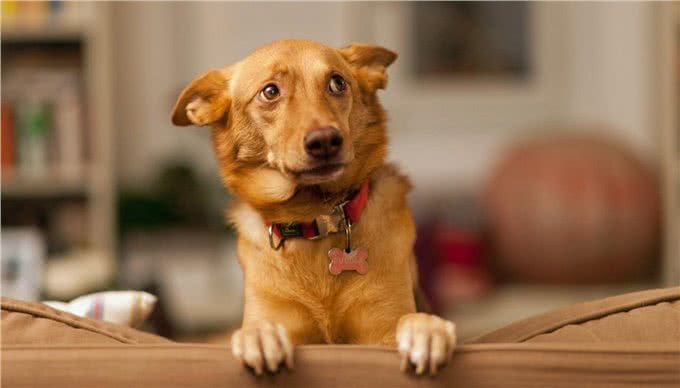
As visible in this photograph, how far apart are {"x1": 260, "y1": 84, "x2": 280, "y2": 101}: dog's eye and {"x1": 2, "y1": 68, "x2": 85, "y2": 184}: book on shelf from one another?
7.73ft

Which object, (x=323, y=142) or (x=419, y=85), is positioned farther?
(x=419, y=85)

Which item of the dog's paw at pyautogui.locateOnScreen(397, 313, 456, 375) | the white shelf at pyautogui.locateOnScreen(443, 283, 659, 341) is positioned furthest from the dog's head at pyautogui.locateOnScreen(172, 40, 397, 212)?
the white shelf at pyautogui.locateOnScreen(443, 283, 659, 341)

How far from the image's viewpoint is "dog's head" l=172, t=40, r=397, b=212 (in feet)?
4.55

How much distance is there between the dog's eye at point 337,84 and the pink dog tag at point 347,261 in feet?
0.91

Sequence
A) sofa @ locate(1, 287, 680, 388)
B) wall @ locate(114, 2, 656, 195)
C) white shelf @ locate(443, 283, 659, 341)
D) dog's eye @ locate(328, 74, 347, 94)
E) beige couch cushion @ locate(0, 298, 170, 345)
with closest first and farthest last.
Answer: sofa @ locate(1, 287, 680, 388) < beige couch cushion @ locate(0, 298, 170, 345) < dog's eye @ locate(328, 74, 347, 94) < white shelf @ locate(443, 283, 659, 341) < wall @ locate(114, 2, 656, 195)

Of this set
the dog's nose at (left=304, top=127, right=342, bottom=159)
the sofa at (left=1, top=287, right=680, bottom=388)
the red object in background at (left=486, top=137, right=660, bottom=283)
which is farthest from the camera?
the red object in background at (left=486, top=137, right=660, bottom=283)

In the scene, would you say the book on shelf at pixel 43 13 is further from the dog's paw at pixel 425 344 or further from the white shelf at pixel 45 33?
the dog's paw at pixel 425 344

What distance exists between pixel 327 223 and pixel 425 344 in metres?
0.51

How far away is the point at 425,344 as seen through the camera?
91cm

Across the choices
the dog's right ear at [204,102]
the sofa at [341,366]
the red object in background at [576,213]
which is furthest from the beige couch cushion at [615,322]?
the red object in background at [576,213]

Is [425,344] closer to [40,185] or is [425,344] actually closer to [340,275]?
[340,275]

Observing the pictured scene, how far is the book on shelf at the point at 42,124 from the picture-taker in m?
3.57

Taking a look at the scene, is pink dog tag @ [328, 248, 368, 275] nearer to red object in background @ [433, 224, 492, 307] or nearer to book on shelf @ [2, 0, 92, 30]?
red object in background @ [433, 224, 492, 307]

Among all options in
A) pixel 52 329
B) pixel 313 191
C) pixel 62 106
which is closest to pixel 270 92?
pixel 313 191
